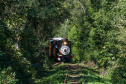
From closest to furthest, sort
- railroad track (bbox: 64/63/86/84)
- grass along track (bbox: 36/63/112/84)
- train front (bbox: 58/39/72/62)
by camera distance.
→ grass along track (bbox: 36/63/112/84), railroad track (bbox: 64/63/86/84), train front (bbox: 58/39/72/62)

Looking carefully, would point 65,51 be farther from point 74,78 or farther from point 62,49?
point 74,78

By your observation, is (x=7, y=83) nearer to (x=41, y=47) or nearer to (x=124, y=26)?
(x=124, y=26)

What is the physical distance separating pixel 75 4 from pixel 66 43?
19.9 ft

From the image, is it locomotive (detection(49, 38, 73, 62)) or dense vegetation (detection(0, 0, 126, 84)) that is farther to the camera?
locomotive (detection(49, 38, 73, 62))

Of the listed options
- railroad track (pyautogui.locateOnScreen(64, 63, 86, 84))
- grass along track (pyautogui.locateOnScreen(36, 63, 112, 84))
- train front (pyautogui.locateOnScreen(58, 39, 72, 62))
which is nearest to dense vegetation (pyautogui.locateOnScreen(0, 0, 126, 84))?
grass along track (pyautogui.locateOnScreen(36, 63, 112, 84))

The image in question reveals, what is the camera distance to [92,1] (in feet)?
71.4

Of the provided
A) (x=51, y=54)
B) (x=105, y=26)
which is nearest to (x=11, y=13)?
(x=105, y=26)

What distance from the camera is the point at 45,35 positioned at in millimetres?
Answer: 24203

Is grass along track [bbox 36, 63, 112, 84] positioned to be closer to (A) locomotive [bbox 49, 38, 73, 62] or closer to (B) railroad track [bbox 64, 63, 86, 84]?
(B) railroad track [bbox 64, 63, 86, 84]

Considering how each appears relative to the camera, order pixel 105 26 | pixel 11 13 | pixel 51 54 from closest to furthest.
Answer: pixel 11 13, pixel 105 26, pixel 51 54

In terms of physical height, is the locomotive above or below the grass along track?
above

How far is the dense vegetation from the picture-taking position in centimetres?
877

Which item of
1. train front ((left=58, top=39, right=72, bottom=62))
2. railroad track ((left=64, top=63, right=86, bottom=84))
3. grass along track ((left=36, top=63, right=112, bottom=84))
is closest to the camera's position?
grass along track ((left=36, top=63, right=112, bottom=84))

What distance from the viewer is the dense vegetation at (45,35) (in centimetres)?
877
